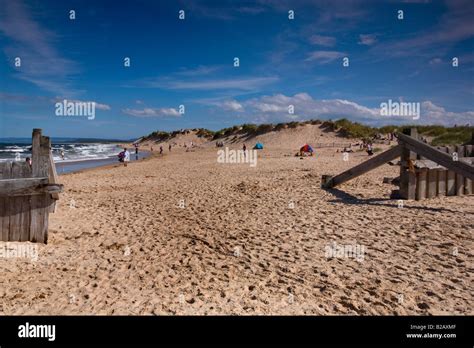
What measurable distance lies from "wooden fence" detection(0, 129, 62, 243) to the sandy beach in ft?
1.66

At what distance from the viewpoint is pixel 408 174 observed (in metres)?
9.12

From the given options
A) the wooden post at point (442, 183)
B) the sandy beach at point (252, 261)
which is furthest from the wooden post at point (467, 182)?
the wooden post at point (442, 183)

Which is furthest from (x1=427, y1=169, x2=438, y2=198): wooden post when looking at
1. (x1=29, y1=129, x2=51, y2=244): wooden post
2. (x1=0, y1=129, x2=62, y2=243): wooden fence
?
(x1=29, y1=129, x2=51, y2=244): wooden post

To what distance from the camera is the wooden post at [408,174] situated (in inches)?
356

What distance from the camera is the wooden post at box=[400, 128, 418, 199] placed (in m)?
9.05

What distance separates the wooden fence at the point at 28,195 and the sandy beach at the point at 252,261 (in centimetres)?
51

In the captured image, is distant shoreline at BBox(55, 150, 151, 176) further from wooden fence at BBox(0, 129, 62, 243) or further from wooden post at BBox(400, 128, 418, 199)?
wooden post at BBox(400, 128, 418, 199)

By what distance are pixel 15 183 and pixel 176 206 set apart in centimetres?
501

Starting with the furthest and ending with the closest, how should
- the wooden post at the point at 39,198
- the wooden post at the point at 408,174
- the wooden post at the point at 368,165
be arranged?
1. the wooden post at the point at 368,165
2. the wooden post at the point at 408,174
3. the wooden post at the point at 39,198

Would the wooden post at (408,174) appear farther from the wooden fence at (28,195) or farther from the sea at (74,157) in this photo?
the sea at (74,157)

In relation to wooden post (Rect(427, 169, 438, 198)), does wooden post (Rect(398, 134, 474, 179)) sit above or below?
above

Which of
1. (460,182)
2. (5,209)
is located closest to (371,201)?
(460,182)

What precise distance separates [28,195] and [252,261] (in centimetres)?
442
